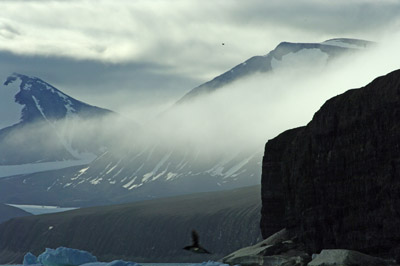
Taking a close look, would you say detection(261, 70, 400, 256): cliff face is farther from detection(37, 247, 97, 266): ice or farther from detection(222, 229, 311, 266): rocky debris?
detection(37, 247, 97, 266): ice

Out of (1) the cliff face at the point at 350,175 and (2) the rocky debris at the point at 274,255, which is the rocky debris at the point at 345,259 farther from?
(2) the rocky debris at the point at 274,255

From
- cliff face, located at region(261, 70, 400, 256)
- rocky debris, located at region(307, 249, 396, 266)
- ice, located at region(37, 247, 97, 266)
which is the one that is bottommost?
rocky debris, located at region(307, 249, 396, 266)

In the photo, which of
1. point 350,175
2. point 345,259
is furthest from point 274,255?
point 345,259

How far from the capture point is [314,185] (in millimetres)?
113625

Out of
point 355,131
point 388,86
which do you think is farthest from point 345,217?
point 388,86

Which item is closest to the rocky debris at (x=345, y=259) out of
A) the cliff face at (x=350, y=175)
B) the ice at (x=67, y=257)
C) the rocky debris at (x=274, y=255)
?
the cliff face at (x=350, y=175)

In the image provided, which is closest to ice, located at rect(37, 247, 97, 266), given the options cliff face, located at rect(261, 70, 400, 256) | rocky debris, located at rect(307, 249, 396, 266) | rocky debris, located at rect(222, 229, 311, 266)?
rocky debris, located at rect(222, 229, 311, 266)

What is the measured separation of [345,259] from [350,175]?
1778cm

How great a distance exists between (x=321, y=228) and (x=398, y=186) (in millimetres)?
16919

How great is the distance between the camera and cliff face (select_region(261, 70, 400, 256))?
9806cm

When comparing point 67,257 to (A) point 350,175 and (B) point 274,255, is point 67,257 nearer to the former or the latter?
(B) point 274,255

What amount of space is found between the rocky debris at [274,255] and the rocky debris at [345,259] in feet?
34.3

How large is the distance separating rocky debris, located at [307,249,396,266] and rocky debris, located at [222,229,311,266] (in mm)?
10453

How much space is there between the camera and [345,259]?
8962cm
